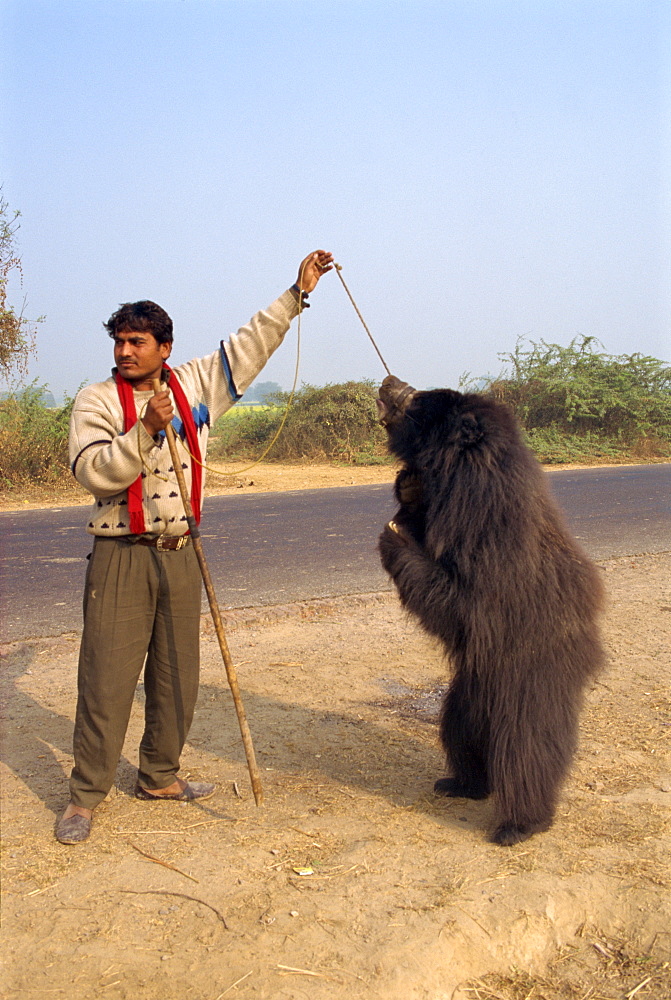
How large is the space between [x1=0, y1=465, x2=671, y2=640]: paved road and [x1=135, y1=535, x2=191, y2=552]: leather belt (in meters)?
2.86

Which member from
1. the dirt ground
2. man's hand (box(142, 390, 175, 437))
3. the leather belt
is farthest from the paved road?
man's hand (box(142, 390, 175, 437))

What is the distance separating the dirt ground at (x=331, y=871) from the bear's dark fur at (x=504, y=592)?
14.3 inches

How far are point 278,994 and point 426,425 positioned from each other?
210 centimetres

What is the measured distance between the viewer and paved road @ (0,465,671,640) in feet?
23.4

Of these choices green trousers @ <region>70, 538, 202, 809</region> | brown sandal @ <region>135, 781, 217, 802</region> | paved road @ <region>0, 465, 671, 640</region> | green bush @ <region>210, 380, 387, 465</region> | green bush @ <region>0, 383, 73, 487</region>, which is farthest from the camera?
green bush @ <region>210, 380, 387, 465</region>

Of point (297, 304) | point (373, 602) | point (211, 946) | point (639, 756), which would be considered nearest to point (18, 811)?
point (211, 946)

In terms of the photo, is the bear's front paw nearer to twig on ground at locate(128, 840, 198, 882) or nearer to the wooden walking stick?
the wooden walking stick

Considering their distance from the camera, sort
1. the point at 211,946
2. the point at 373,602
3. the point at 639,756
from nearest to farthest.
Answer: the point at 211,946, the point at 639,756, the point at 373,602

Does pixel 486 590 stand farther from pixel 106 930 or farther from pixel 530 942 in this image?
pixel 106 930

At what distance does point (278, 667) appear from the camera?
18.2 feet

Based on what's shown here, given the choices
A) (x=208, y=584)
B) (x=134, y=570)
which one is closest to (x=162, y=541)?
(x=134, y=570)

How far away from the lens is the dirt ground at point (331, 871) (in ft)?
8.79

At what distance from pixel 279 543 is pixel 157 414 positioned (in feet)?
20.7

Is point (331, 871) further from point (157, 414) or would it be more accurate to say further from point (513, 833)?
point (157, 414)
